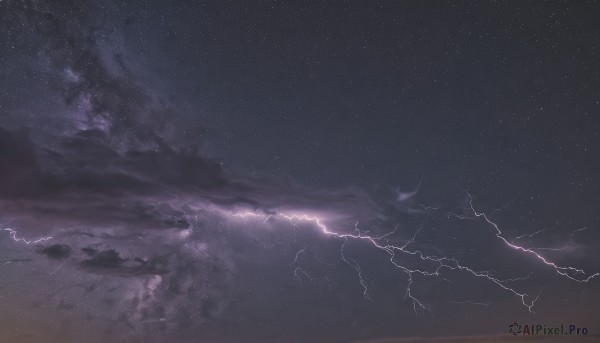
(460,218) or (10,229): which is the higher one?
(460,218)

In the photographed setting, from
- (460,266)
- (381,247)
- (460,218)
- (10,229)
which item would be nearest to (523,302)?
(460,266)

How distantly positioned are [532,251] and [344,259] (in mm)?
8157

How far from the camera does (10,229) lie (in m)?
21.1

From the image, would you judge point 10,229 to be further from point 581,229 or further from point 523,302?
point 581,229

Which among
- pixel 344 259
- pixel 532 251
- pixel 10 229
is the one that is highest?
pixel 532 251

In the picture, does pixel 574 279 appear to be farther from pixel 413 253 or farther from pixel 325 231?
pixel 325 231

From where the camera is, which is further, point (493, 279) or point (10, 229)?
point (493, 279)

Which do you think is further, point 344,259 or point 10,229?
point 344,259

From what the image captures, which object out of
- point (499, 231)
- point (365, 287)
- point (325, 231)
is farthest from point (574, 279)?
point (325, 231)

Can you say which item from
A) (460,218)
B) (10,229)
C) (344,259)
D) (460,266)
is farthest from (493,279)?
(10,229)

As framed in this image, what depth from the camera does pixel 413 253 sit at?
23250 mm

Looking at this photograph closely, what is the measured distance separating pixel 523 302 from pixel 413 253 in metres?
5.19

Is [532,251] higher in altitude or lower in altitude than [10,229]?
higher

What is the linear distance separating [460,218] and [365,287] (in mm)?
5172
